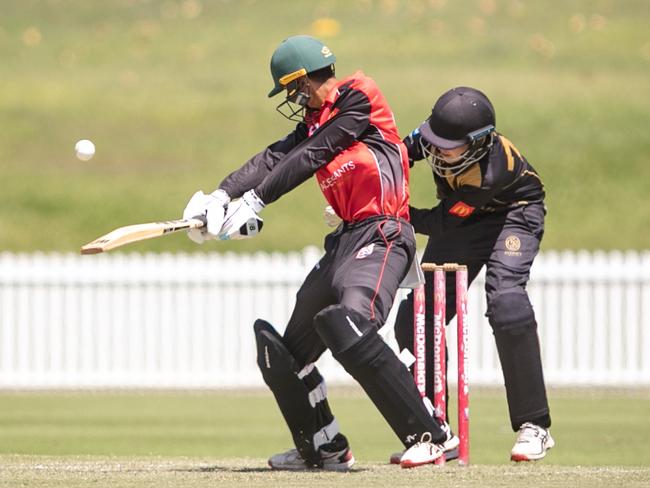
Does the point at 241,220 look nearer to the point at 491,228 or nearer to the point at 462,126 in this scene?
the point at 462,126

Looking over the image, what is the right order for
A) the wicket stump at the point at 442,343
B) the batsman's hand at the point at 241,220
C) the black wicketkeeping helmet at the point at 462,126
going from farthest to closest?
the wicket stump at the point at 442,343, the black wicketkeeping helmet at the point at 462,126, the batsman's hand at the point at 241,220

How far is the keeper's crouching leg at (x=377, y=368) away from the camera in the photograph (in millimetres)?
5695

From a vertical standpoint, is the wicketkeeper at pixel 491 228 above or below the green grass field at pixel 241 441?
above

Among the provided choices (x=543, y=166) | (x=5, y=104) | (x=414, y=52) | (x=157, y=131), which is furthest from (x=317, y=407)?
(x=414, y=52)

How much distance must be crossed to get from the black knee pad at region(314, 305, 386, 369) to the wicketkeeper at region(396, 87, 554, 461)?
2.74 ft

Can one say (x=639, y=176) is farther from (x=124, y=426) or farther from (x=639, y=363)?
(x=124, y=426)

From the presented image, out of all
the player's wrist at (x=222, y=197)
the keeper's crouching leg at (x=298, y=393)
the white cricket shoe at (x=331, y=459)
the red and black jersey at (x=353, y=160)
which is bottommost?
the white cricket shoe at (x=331, y=459)

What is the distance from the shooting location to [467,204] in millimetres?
6406

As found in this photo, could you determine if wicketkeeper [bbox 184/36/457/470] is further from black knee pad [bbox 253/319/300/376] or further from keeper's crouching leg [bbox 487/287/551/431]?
keeper's crouching leg [bbox 487/287/551/431]

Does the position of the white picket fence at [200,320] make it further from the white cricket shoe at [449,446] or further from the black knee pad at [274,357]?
the black knee pad at [274,357]

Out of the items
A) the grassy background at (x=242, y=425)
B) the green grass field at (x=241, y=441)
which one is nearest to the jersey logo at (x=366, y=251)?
the green grass field at (x=241, y=441)

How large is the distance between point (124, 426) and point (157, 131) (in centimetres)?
1233

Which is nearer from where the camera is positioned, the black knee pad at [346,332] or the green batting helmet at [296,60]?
the black knee pad at [346,332]

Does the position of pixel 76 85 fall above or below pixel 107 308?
above
